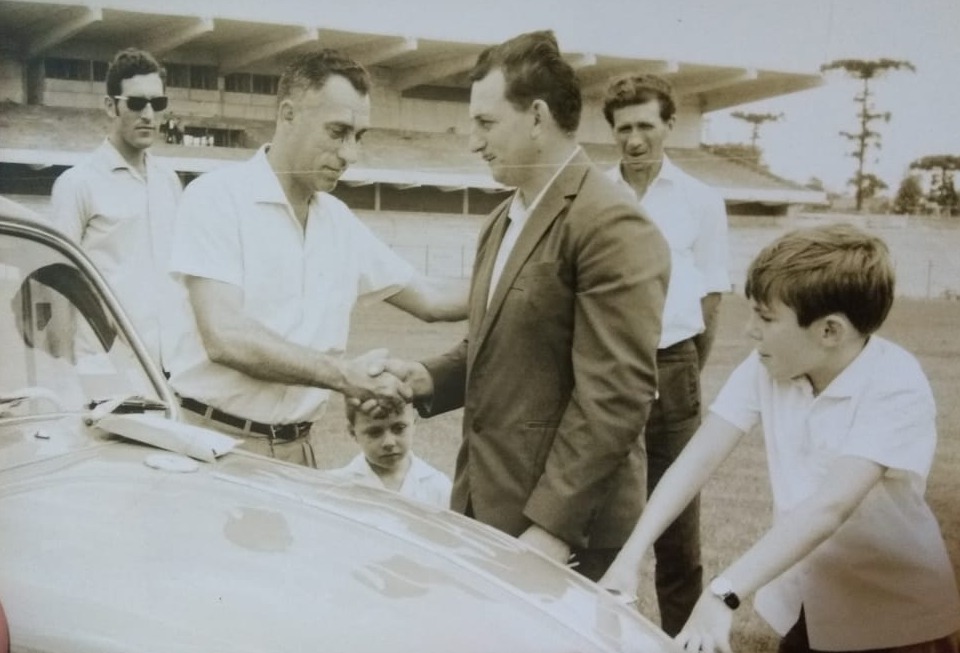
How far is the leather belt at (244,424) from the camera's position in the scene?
2.12 metres

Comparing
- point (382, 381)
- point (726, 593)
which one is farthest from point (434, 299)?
point (726, 593)

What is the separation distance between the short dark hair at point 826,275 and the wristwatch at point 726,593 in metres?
0.42

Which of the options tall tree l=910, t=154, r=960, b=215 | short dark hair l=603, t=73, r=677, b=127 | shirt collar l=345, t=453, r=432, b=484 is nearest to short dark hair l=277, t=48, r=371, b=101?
short dark hair l=603, t=73, r=677, b=127

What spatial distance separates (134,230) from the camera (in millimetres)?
2094

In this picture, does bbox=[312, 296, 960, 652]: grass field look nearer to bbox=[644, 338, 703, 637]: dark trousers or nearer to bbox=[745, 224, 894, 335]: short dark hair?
bbox=[644, 338, 703, 637]: dark trousers

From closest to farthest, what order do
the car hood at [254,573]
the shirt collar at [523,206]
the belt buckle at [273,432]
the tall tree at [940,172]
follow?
the car hood at [254,573]
the shirt collar at [523,206]
the tall tree at [940,172]
the belt buckle at [273,432]

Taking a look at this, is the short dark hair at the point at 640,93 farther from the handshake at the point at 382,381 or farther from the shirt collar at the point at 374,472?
the shirt collar at the point at 374,472

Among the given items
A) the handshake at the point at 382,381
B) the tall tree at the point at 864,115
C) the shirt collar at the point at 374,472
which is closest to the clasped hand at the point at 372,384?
the handshake at the point at 382,381

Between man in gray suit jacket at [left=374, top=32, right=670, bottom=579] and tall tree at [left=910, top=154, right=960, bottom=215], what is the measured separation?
521 mm

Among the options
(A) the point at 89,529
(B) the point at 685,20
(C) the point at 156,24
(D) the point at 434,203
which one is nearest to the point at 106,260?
(C) the point at 156,24

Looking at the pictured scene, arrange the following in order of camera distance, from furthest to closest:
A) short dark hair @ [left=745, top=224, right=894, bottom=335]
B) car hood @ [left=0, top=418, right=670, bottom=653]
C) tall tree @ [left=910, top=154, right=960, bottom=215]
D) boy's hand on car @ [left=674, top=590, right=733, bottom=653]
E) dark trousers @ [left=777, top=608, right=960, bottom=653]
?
1. tall tree @ [left=910, top=154, right=960, bottom=215]
2. dark trousers @ [left=777, top=608, right=960, bottom=653]
3. short dark hair @ [left=745, top=224, right=894, bottom=335]
4. boy's hand on car @ [left=674, top=590, right=733, bottom=653]
5. car hood @ [left=0, top=418, right=670, bottom=653]

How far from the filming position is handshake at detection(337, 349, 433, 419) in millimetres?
2117

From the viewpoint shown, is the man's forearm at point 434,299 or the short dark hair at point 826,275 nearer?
the short dark hair at point 826,275

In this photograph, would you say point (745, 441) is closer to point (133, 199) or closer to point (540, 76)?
point (540, 76)
